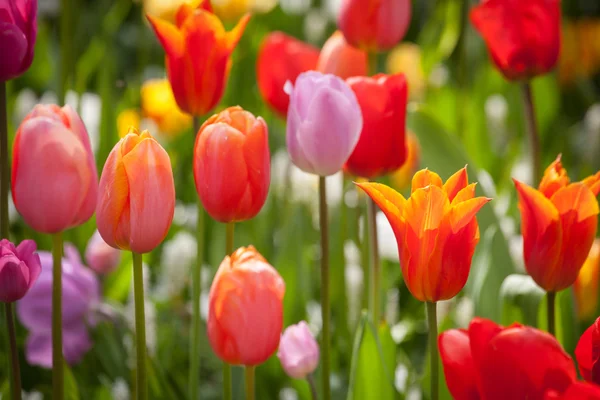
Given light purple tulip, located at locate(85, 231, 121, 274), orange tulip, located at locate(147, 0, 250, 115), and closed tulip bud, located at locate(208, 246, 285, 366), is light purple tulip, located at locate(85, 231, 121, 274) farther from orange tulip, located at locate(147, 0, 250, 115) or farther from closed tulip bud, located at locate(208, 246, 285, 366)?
closed tulip bud, located at locate(208, 246, 285, 366)

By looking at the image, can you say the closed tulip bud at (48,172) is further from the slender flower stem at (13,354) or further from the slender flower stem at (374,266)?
the slender flower stem at (374,266)

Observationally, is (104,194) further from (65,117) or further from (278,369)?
(278,369)

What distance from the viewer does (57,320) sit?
0.64 metres

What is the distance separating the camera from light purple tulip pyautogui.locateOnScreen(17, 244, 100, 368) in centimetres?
87

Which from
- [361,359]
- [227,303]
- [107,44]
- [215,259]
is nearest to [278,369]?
[215,259]

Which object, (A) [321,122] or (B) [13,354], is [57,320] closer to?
(B) [13,354]

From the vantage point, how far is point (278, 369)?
995 millimetres

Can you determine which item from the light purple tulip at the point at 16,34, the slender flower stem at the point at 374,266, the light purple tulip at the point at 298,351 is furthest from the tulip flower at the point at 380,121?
the light purple tulip at the point at 16,34

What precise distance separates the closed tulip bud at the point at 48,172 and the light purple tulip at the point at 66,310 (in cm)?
28

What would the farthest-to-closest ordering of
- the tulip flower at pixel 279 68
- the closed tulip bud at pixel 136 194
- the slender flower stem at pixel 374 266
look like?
the tulip flower at pixel 279 68
the slender flower stem at pixel 374 266
the closed tulip bud at pixel 136 194

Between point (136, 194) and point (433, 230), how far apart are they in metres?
0.19

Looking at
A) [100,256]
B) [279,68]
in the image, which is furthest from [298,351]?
[279,68]

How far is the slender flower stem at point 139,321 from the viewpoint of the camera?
0.57m

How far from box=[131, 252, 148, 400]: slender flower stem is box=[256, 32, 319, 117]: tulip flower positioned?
1.88 feet
